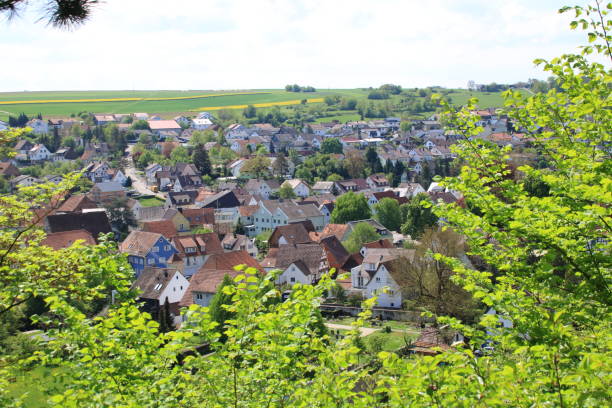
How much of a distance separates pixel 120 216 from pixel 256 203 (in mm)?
13604

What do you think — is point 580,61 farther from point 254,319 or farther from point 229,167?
point 229,167

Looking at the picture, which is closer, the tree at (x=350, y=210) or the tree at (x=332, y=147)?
the tree at (x=350, y=210)

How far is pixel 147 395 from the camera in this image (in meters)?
5.43

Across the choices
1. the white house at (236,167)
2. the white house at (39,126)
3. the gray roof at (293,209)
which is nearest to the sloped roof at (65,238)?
the gray roof at (293,209)

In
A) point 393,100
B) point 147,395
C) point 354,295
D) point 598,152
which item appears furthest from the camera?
point 393,100

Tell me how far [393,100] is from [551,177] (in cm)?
15157

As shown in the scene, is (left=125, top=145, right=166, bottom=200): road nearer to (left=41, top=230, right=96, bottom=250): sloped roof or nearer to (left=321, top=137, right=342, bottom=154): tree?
(left=41, top=230, right=96, bottom=250): sloped roof

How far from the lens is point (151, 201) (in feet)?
211

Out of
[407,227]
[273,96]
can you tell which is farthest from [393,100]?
[407,227]

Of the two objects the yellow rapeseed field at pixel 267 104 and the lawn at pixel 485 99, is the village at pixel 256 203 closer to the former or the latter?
the lawn at pixel 485 99

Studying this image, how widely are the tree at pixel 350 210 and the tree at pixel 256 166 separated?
25790mm

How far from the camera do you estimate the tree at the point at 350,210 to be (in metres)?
49.6

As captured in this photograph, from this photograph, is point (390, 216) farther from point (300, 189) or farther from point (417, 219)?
point (300, 189)

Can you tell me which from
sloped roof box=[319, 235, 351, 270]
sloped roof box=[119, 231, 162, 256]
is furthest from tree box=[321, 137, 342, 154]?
sloped roof box=[119, 231, 162, 256]
